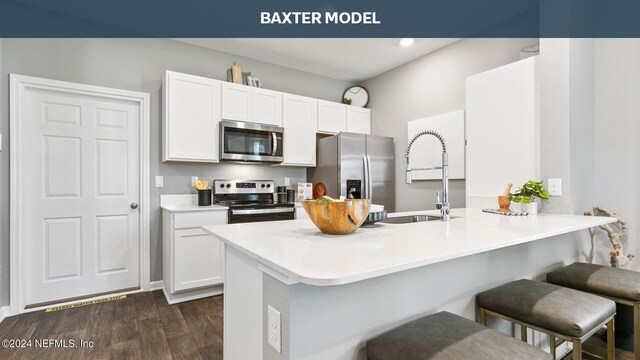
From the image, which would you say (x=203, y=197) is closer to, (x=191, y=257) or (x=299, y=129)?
(x=191, y=257)

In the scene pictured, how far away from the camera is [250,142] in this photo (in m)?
3.47

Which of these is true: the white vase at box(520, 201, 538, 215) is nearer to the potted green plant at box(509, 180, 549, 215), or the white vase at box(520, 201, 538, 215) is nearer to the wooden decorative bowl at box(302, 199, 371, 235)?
the potted green plant at box(509, 180, 549, 215)

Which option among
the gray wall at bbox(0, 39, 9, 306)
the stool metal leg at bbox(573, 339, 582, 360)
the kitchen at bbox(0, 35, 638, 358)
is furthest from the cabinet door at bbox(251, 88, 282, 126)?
the stool metal leg at bbox(573, 339, 582, 360)

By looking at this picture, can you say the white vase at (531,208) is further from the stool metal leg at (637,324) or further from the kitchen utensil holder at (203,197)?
the kitchen utensil holder at (203,197)

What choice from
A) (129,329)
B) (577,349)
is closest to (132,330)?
(129,329)

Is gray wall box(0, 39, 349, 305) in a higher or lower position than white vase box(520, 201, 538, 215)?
higher

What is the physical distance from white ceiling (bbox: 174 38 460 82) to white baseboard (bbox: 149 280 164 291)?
8.78 feet

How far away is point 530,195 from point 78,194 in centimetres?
390

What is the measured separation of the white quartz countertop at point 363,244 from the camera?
805mm

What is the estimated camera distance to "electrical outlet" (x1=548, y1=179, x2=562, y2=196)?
83.7 inches

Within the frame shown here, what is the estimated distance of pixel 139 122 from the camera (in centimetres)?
324
